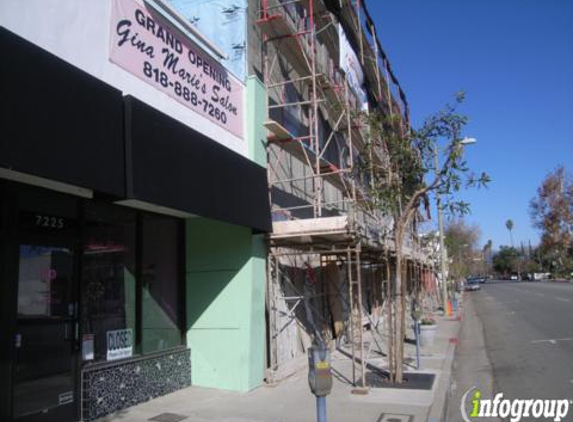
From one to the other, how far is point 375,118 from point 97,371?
21.3ft

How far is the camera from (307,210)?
1335 cm

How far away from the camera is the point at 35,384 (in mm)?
5949

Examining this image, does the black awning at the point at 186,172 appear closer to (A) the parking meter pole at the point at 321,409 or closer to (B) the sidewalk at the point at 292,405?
(B) the sidewalk at the point at 292,405

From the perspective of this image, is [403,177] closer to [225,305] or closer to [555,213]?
[225,305]

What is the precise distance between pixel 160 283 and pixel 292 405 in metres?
2.87

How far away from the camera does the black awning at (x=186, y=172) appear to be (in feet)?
19.4

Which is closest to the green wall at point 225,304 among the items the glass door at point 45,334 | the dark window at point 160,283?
the dark window at point 160,283

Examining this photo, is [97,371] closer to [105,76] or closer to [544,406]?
[105,76]

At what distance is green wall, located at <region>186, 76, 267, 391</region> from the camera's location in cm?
861

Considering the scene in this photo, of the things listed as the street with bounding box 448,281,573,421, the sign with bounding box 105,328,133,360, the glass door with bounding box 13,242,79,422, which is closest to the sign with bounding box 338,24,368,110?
the street with bounding box 448,281,573,421

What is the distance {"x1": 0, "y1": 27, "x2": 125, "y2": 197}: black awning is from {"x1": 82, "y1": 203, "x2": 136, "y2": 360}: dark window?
180cm

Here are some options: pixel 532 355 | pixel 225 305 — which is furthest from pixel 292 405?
pixel 532 355

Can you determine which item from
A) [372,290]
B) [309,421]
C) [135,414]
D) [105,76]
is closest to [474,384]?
[309,421]

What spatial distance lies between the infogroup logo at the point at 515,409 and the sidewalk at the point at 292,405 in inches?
16.7
